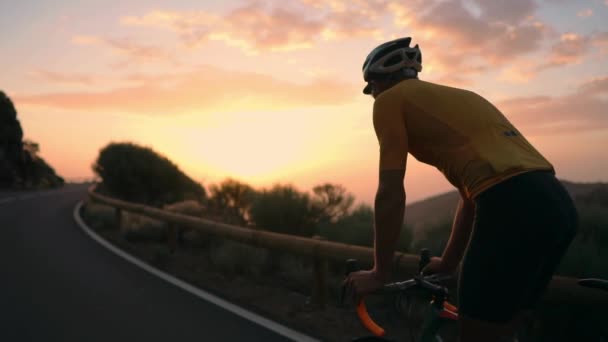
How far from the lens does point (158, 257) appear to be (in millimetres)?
10789

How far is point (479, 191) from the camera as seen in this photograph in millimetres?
2342

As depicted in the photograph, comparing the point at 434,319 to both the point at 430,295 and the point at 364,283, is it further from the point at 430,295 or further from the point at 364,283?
the point at 364,283

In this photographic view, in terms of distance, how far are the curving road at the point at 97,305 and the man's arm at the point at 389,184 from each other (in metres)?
3.69

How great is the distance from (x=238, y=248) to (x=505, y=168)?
8122 mm

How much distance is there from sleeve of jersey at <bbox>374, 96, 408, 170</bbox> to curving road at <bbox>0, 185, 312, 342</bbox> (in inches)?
150

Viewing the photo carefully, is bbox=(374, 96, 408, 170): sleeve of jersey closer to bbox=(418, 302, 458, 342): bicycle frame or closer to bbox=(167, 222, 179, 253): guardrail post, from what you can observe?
bbox=(418, 302, 458, 342): bicycle frame

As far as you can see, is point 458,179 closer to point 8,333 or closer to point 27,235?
point 8,333

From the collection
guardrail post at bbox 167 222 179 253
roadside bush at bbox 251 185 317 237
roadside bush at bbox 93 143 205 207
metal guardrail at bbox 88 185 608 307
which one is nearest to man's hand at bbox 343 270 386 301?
metal guardrail at bbox 88 185 608 307

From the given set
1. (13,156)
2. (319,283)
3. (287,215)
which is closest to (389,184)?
(319,283)

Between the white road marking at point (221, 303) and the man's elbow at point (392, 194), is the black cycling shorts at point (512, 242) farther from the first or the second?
the white road marking at point (221, 303)

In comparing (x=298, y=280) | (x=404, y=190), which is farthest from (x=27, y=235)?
(x=404, y=190)

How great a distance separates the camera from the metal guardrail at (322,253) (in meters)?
3.96

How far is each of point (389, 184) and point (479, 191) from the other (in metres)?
0.37

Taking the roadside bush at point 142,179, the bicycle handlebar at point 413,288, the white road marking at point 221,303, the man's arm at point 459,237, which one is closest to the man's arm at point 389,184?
the bicycle handlebar at point 413,288
